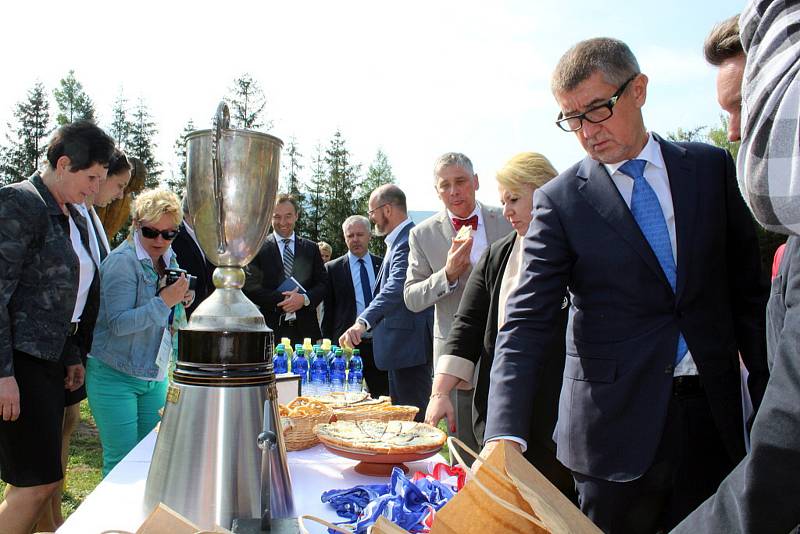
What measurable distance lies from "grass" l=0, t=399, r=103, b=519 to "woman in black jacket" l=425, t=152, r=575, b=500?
2.73 meters

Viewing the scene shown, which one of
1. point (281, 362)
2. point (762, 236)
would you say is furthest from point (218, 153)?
point (762, 236)

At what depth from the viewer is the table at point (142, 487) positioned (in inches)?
54.3

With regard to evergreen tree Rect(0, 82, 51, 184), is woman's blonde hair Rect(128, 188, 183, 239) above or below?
below

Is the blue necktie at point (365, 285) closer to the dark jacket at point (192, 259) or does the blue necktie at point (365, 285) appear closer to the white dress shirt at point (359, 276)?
the white dress shirt at point (359, 276)

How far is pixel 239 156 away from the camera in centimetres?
149

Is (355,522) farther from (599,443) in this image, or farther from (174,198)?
(174,198)

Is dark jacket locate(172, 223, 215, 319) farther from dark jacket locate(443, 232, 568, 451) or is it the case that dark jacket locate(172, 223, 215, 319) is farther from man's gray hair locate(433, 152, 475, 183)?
dark jacket locate(443, 232, 568, 451)

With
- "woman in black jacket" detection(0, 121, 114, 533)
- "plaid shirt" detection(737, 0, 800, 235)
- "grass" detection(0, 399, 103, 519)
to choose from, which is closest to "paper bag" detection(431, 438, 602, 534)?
"plaid shirt" detection(737, 0, 800, 235)

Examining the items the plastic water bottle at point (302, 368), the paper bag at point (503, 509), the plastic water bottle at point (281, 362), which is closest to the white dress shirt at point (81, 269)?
the plastic water bottle at point (281, 362)

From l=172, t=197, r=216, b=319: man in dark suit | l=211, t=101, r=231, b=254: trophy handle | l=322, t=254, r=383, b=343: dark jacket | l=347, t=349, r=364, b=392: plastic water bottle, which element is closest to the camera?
l=211, t=101, r=231, b=254: trophy handle

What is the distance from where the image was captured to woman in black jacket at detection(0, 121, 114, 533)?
2.29m

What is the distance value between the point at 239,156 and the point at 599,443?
1134 millimetres

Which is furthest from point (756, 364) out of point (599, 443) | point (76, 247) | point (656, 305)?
point (76, 247)

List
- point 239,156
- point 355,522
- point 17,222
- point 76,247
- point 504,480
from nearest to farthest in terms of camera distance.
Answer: point 504,480, point 355,522, point 239,156, point 17,222, point 76,247
